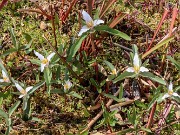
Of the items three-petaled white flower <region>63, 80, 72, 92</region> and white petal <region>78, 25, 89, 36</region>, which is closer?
white petal <region>78, 25, 89, 36</region>

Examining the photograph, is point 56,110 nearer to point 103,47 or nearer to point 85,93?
point 85,93

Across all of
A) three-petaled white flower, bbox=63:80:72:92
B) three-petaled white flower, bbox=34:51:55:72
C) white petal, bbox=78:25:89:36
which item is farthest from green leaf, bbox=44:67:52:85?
white petal, bbox=78:25:89:36

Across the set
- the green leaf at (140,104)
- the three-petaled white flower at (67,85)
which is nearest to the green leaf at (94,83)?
the three-petaled white flower at (67,85)

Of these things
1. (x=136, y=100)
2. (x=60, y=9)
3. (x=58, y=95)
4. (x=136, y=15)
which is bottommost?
(x=136, y=100)

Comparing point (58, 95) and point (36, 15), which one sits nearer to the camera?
point (58, 95)

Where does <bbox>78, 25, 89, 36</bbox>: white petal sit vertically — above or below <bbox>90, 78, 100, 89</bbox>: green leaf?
above

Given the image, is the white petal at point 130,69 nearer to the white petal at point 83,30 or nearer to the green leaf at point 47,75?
the white petal at point 83,30

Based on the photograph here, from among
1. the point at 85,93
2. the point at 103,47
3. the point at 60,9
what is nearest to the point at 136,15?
the point at 103,47

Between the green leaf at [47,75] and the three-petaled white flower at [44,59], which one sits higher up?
the three-petaled white flower at [44,59]

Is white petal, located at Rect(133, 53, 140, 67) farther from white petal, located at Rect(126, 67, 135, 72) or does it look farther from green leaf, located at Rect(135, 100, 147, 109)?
green leaf, located at Rect(135, 100, 147, 109)

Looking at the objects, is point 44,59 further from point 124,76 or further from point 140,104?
point 140,104

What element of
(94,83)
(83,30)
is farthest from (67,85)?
(83,30)
